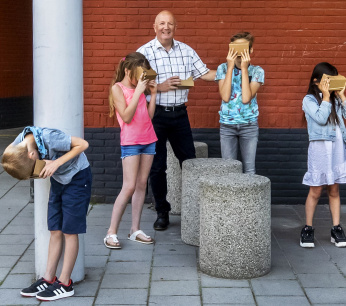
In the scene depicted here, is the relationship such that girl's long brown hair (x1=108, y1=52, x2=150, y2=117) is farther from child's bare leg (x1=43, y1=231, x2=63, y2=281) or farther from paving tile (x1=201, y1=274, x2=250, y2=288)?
paving tile (x1=201, y1=274, x2=250, y2=288)

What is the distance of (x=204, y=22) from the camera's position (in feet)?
27.4

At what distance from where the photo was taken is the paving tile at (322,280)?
18.9ft

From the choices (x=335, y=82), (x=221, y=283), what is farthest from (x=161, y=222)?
(x=335, y=82)

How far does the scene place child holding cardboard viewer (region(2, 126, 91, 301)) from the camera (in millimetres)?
5137

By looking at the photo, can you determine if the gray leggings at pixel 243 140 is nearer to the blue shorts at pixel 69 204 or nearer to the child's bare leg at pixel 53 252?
the blue shorts at pixel 69 204

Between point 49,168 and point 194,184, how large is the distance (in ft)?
6.92

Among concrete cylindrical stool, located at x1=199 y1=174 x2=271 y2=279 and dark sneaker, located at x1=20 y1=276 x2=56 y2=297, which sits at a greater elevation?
concrete cylindrical stool, located at x1=199 y1=174 x2=271 y2=279

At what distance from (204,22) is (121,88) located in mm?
2086

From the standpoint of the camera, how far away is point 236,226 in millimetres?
5840

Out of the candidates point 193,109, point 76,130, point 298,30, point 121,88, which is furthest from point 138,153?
point 298,30

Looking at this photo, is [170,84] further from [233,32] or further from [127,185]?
[233,32]

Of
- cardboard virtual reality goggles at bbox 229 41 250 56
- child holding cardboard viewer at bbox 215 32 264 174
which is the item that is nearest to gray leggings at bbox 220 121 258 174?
child holding cardboard viewer at bbox 215 32 264 174

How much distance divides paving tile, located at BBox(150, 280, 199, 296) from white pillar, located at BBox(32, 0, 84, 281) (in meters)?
0.97

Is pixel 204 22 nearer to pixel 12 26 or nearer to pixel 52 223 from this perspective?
pixel 52 223
